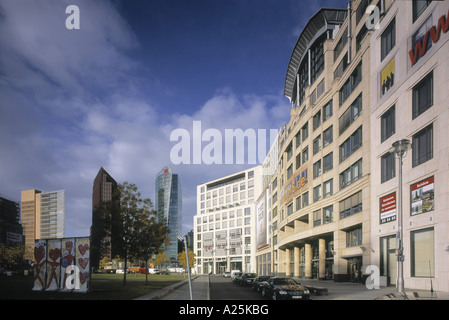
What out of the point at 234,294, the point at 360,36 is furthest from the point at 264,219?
the point at 234,294

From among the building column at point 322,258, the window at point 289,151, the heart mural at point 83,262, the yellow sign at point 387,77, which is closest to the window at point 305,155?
the window at point 289,151

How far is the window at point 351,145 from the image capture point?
134 ft

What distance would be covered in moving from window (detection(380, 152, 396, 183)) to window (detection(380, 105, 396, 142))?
5.30 feet

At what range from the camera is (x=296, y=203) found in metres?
62.3

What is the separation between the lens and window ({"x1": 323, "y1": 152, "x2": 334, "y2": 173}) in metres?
49.8

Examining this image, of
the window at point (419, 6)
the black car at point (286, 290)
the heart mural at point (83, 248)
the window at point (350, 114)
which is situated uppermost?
the window at point (419, 6)

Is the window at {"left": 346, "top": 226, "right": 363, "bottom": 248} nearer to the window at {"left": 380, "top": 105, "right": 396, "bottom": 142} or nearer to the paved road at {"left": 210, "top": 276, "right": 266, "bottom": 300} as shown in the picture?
the window at {"left": 380, "top": 105, "right": 396, "bottom": 142}

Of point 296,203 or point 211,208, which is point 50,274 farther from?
point 211,208

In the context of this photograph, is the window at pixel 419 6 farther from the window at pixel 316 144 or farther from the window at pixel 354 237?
the window at pixel 316 144

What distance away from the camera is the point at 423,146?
28.5 metres

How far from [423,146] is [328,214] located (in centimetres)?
2263

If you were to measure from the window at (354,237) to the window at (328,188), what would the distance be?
19.7 ft

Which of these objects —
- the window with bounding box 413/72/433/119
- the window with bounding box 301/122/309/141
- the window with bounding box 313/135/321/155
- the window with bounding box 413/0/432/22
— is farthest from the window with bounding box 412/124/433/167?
the window with bounding box 301/122/309/141
